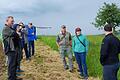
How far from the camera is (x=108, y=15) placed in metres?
85.3

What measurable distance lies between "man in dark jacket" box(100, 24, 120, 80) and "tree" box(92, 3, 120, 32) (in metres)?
75.0

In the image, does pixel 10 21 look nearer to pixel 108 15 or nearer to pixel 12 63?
pixel 12 63

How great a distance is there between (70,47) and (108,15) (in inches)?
2774

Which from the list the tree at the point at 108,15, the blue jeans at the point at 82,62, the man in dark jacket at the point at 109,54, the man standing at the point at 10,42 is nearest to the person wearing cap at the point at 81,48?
the blue jeans at the point at 82,62

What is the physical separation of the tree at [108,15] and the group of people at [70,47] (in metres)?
65.7

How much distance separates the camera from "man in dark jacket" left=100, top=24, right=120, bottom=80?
9.47m

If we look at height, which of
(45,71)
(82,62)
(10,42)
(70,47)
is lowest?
(45,71)

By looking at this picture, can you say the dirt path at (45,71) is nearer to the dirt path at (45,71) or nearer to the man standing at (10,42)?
the dirt path at (45,71)

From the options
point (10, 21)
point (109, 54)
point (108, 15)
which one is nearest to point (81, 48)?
point (10, 21)

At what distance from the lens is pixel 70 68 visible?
15711mm

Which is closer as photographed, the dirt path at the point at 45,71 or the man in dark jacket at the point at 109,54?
the man in dark jacket at the point at 109,54

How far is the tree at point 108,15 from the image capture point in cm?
8470

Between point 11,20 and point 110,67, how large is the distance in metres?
4.32

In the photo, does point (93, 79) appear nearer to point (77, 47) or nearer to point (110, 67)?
point (77, 47)
